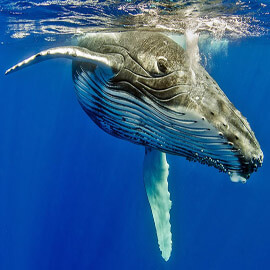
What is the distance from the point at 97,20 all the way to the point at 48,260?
18.3 m

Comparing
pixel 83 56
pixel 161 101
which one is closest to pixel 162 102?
pixel 161 101

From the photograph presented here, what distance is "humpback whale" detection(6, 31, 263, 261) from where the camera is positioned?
7.89 feet

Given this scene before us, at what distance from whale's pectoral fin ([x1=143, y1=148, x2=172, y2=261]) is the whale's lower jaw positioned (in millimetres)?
1468

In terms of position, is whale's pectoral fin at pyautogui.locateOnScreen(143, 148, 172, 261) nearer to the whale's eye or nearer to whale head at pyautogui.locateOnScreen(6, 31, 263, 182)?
whale head at pyautogui.locateOnScreen(6, 31, 263, 182)

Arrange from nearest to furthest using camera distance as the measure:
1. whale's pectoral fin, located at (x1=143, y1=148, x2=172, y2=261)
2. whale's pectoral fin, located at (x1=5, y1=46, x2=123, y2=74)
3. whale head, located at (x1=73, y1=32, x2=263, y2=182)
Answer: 1. whale head, located at (x1=73, y1=32, x2=263, y2=182)
2. whale's pectoral fin, located at (x1=5, y1=46, x2=123, y2=74)
3. whale's pectoral fin, located at (x1=143, y1=148, x2=172, y2=261)

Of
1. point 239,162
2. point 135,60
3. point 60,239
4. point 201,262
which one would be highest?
point 135,60

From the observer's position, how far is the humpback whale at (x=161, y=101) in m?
2.41

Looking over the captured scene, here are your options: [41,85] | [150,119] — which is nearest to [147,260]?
[150,119]

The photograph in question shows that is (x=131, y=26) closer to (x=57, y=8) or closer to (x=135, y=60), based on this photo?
(x=57, y=8)

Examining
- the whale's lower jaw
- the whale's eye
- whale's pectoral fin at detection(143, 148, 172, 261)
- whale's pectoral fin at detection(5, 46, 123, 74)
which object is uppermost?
whale's pectoral fin at detection(5, 46, 123, 74)

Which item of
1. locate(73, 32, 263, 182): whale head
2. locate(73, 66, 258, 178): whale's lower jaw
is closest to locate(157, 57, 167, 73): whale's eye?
locate(73, 32, 263, 182): whale head

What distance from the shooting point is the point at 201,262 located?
995 inches

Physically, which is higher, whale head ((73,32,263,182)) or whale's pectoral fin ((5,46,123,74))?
whale's pectoral fin ((5,46,123,74))

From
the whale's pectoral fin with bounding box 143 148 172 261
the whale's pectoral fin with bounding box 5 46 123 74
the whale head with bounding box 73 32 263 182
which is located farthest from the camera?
the whale's pectoral fin with bounding box 143 148 172 261
